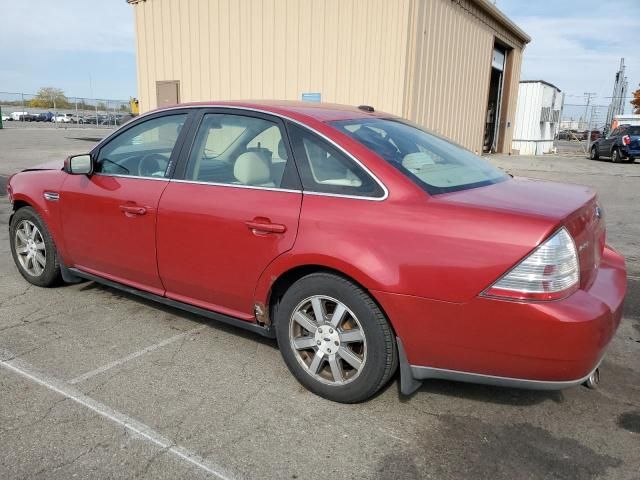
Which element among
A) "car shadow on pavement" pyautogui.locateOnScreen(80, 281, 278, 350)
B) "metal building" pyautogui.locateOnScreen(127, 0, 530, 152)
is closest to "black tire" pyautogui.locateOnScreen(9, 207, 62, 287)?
"car shadow on pavement" pyautogui.locateOnScreen(80, 281, 278, 350)

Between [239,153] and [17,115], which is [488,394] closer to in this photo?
[239,153]

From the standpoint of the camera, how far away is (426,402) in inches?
117

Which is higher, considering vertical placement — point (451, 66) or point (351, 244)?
point (451, 66)

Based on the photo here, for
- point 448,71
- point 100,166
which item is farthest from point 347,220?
point 448,71

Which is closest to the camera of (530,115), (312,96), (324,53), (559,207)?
(559,207)

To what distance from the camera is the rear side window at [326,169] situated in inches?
109

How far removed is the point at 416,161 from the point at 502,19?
649 inches

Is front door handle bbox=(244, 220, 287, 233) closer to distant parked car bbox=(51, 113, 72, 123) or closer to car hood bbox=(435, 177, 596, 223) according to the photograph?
car hood bbox=(435, 177, 596, 223)

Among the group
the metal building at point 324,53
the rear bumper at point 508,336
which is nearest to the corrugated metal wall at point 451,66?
the metal building at point 324,53

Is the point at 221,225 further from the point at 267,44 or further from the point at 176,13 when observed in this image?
the point at 176,13

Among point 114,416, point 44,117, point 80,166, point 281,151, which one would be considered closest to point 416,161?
point 281,151

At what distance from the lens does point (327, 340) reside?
2881 mm

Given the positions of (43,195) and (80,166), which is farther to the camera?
(43,195)

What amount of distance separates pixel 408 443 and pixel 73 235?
2.93 m
